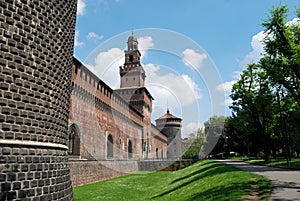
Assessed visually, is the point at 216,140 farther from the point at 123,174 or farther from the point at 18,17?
the point at 18,17

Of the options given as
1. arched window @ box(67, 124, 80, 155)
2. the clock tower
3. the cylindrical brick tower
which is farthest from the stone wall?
the clock tower

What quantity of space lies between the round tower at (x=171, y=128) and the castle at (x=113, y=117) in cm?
752

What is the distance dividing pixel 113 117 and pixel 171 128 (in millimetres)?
38730

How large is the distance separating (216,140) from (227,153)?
11.9 feet

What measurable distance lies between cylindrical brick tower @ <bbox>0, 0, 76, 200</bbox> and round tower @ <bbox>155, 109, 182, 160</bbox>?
59384mm

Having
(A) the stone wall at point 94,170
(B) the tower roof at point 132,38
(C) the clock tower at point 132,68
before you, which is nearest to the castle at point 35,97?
(A) the stone wall at point 94,170

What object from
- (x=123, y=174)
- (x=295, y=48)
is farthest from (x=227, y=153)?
(x=295, y=48)

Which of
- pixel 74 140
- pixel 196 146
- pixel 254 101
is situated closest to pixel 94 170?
pixel 74 140

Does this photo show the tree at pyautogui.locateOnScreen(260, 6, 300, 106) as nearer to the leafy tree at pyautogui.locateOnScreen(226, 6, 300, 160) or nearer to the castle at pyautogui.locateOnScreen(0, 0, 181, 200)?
the leafy tree at pyautogui.locateOnScreen(226, 6, 300, 160)

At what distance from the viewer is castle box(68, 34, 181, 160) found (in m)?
19.9

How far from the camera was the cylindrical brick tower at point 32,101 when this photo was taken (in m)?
4.52

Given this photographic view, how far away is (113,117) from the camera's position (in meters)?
28.2

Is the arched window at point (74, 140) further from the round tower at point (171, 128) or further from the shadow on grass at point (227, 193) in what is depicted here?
the round tower at point (171, 128)

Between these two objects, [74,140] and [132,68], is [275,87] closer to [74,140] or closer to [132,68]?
[74,140]
